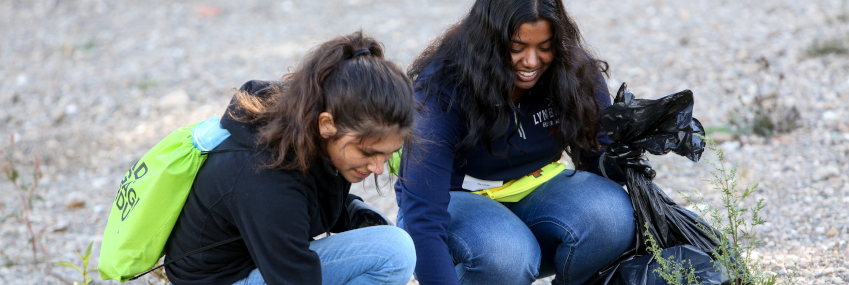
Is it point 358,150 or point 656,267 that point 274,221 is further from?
point 656,267

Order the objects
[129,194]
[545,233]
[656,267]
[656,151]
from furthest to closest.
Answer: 1. [545,233]
2. [656,151]
3. [656,267]
4. [129,194]

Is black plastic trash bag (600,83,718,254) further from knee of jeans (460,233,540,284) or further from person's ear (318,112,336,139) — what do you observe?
person's ear (318,112,336,139)

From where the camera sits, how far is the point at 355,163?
183 centimetres

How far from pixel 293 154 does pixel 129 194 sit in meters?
0.47

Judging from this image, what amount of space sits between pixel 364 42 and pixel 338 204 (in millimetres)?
513

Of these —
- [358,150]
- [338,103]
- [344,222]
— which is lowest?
[344,222]

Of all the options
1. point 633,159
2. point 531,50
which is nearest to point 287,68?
point 531,50

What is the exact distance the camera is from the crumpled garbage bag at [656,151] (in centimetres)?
221

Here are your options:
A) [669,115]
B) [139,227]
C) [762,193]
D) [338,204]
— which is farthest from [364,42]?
[762,193]

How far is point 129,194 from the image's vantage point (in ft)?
6.07

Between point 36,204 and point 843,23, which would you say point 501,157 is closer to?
point 36,204

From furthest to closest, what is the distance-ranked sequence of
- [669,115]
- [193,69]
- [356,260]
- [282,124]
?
[193,69] < [669,115] < [356,260] < [282,124]

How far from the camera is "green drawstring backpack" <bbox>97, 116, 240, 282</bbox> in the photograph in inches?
Answer: 70.3

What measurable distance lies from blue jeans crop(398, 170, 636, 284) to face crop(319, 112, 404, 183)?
1.75 feet
